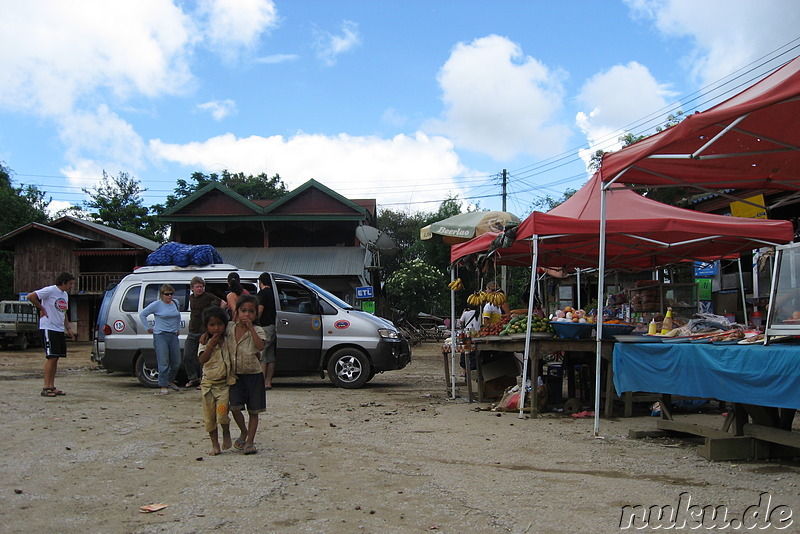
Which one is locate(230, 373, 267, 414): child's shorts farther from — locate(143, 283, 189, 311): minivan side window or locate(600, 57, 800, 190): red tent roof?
locate(143, 283, 189, 311): minivan side window

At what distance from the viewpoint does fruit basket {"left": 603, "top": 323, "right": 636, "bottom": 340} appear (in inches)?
332

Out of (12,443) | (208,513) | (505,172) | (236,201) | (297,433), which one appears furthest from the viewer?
(505,172)

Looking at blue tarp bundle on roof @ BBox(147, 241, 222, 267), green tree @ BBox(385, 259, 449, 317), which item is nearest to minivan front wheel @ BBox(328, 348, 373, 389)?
blue tarp bundle on roof @ BBox(147, 241, 222, 267)

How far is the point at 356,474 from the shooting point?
554 cm

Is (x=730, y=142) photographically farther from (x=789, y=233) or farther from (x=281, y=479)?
(x=281, y=479)

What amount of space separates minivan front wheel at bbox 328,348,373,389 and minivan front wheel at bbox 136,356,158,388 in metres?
3.07

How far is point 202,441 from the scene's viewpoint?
6957mm

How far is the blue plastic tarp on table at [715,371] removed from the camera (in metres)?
5.21

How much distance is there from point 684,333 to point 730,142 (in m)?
2.11

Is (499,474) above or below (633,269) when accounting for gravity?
below

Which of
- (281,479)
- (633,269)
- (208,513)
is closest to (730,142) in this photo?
(281,479)

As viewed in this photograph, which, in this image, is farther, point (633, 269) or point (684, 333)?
point (633, 269)

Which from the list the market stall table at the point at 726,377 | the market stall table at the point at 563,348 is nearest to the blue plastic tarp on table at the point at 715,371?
the market stall table at the point at 726,377

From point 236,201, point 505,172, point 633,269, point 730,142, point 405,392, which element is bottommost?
point 405,392
